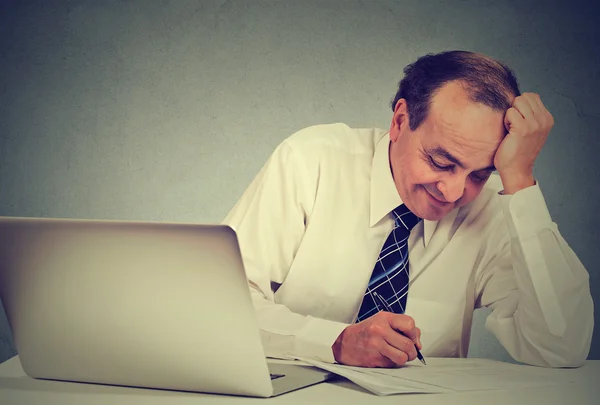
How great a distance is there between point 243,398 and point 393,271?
0.83 meters

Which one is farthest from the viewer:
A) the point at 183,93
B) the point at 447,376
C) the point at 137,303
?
the point at 183,93

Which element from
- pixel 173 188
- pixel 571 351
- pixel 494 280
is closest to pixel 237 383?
pixel 571 351

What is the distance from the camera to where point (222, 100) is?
2.87m

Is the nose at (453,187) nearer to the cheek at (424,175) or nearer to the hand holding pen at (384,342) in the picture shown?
the cheek at (424,175)

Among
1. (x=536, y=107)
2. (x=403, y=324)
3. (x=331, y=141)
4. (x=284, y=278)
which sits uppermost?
(x=536, y=107)

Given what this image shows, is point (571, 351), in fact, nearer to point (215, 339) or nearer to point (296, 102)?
point (215, 339)

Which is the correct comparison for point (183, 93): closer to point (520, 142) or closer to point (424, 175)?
point (424, 175)

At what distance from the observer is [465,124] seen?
5.42 feet

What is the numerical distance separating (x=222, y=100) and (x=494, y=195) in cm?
126

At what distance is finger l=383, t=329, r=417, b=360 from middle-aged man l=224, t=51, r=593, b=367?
101 mm

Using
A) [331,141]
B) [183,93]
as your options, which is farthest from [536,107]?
[183,93]

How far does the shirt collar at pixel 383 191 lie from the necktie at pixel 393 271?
1.3 inches

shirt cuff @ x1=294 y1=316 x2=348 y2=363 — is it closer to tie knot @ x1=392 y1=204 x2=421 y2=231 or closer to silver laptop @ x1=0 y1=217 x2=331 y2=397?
silver laptop @ x1=0 y1=217 x2=331 y2=397

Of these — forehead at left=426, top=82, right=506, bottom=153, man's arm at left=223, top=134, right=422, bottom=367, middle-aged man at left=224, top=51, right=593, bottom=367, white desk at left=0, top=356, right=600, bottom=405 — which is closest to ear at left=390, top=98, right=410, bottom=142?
middle-aged man at left=224, top=51, right=593, bottom=367
